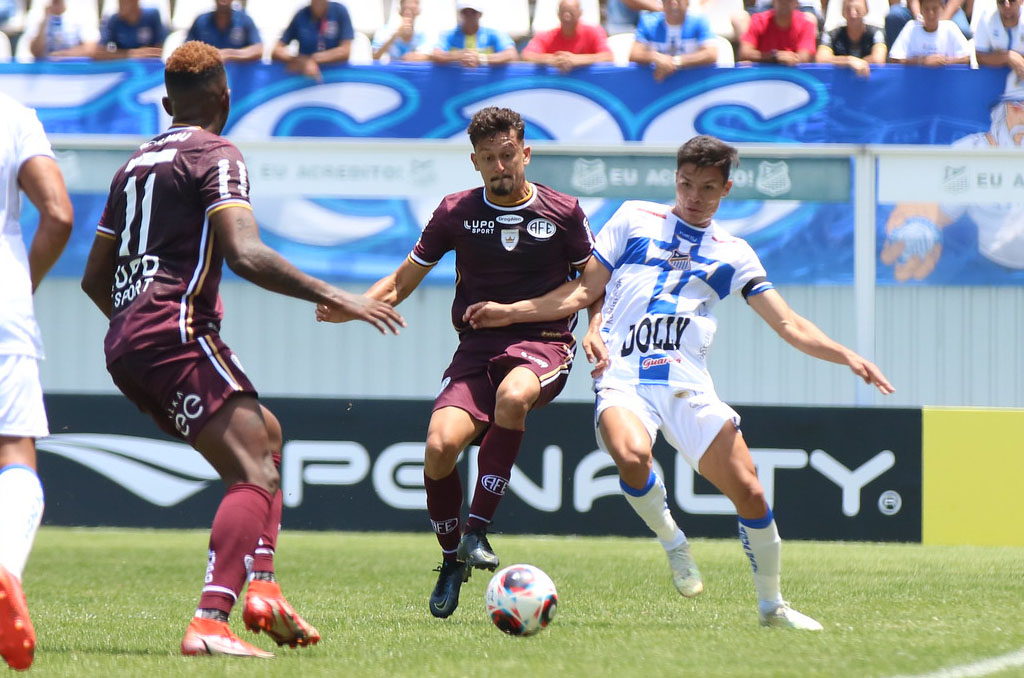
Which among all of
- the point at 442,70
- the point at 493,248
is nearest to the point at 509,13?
the point at 442,70

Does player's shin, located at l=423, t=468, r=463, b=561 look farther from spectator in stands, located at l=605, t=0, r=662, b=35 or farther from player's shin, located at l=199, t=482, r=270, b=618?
spectator in stands, located at l=605, t=0, r=662, b=35

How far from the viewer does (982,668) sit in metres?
4.17

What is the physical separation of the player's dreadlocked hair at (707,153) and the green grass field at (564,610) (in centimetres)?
191

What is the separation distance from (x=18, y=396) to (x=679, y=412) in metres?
2.69

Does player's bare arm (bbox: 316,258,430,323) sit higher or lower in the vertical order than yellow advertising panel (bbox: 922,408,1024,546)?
higher

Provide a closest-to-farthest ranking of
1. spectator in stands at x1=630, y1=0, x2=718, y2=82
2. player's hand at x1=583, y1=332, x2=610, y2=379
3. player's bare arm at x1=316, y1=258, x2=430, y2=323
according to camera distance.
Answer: player's hand at x1=583, y1=332, x2=610, y2=379
player's bare arm at x1=316, y1=258, x2=430, y2=323
spectator in stands at x1=630, y1=0, x2=718, y2=82

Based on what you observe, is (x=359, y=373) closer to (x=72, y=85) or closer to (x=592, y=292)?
(x=72, y=85)

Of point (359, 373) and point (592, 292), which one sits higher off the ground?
point (592, 292)

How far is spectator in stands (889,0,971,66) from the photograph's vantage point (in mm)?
12336

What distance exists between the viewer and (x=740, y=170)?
11109 mm

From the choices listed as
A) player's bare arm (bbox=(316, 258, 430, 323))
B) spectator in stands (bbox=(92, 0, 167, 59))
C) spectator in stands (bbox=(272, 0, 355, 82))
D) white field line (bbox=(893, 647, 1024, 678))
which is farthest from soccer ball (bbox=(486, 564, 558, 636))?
spectator in stands (bbox=(92, 0, 167, 59))

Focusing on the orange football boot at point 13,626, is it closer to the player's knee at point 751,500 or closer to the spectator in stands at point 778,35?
the player's knee at point 751,500

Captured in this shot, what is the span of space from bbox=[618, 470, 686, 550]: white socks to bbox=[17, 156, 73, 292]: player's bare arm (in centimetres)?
280

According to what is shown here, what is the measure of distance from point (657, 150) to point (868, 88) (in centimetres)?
241
